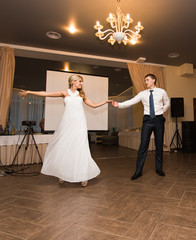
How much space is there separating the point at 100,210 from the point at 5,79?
4.20 metres

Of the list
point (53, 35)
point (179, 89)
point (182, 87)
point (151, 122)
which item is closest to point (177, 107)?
point (179, 89)

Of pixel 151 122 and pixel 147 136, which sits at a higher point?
pixel 151 122

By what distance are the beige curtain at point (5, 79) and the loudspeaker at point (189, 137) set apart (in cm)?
562

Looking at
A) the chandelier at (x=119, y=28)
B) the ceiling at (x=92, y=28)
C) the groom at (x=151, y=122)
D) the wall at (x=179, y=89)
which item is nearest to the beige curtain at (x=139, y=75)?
the ceiling at (x=92, y=28)

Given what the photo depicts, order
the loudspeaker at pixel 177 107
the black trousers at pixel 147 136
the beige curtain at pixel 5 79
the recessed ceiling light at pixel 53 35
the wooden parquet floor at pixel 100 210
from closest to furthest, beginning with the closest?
the wooden parquet floor at pixel 100 210 → the black trousers at pixel 147 136 → the recessed ceiling light at pixel 53 35 → the beige curtain at pixel 5 79 → the loudspeaker at pixel 177 107

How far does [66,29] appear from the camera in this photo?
386cm

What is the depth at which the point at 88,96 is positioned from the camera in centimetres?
369

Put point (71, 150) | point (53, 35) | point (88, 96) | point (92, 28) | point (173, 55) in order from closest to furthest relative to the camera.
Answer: point (71, 150)
point (88, 96)
point (92, 28)
point (53, 35)
point (173, 55)

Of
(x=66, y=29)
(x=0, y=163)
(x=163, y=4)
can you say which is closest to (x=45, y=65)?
(x=66, y=29)

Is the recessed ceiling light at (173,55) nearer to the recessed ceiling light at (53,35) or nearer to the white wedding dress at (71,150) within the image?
the recessed ceiling light at (53,35)

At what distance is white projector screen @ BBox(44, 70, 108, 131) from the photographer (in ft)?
11.8

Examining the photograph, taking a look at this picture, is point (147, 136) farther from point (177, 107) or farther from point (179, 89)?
point (179, 89)

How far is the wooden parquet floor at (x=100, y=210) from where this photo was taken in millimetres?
1234

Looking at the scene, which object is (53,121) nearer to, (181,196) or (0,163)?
(0,163)
